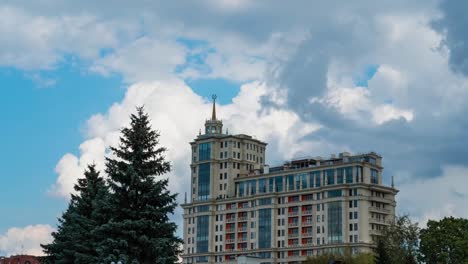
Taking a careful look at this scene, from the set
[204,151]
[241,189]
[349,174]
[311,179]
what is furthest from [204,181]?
[349,174]

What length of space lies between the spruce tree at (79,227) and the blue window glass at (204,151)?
127m

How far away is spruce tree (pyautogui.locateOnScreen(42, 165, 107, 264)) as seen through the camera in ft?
174

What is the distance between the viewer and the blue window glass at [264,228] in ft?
577

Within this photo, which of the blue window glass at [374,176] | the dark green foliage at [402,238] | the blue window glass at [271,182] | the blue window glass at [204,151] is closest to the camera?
the dark green foliage at [402,238]

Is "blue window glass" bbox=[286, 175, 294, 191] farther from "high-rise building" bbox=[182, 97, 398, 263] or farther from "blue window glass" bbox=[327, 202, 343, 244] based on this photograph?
"blue window glass" bbox=[327, 202, 343, 244]

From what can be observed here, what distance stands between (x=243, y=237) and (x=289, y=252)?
13690 mm

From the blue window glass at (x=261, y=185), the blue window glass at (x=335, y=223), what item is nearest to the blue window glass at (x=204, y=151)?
the blue window glass at (x=261, y=185)

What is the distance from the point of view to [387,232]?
329 feet

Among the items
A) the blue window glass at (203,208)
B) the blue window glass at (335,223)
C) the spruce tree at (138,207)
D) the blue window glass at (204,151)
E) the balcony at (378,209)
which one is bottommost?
the spruce tree at (138,207)

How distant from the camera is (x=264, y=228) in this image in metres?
177

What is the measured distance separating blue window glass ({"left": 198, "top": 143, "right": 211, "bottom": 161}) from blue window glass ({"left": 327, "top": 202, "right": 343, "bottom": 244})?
125 ft

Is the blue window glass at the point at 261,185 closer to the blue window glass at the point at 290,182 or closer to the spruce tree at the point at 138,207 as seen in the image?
the blue window glass at the point at 290,182

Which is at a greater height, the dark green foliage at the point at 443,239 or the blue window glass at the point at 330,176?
the blue window glass at the point at 330,176

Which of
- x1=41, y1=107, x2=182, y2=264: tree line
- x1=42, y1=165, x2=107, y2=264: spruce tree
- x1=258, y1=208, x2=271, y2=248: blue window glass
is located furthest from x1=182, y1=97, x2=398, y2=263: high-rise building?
x1=41, y1=107, x2=182, y2=264: tree line
